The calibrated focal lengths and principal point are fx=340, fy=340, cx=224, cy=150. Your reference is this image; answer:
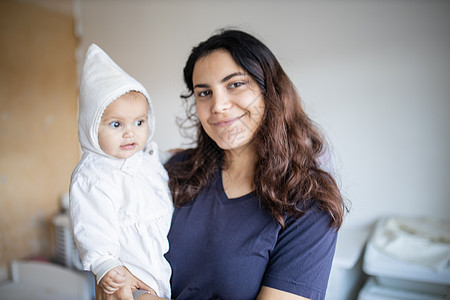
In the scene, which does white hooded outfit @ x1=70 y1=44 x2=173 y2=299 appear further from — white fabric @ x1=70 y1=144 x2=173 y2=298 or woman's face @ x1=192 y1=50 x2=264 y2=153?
woman's face @ x1=192 y1=50 x2=264 y2=153

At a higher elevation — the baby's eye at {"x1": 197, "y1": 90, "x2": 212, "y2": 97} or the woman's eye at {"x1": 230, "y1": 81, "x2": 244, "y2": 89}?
the woman's eye at {"x1": 230, "y1": 81, "x2": 244, "y2": 89}

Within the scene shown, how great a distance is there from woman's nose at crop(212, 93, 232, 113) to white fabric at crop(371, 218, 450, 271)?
1.05 m

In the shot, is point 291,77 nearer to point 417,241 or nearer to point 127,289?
point 417,241

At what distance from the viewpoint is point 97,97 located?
3.24 ft

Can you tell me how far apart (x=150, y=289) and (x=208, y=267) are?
0.21m

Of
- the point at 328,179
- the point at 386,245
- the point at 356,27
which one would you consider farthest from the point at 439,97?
the point at 328,179

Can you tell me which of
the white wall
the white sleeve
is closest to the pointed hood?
the white sleeve

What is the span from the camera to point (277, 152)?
1.03 meters

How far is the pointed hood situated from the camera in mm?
987

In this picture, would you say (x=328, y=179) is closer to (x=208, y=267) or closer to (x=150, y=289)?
(x=208, y=267)

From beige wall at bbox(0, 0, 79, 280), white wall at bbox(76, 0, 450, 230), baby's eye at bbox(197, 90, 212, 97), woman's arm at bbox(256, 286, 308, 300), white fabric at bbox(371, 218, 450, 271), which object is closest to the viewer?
woman's arm at bbox(256, 286, 308, 300)

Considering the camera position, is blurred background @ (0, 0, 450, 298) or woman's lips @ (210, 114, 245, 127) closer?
woman's lips @ (210, 114, 245, 127)

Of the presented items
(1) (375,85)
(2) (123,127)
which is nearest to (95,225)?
(2) (123,127)

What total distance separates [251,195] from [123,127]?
A: 44cm
